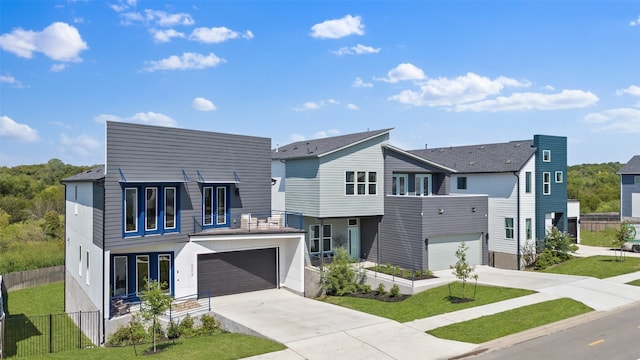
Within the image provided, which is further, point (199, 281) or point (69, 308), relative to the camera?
point (69, 308)

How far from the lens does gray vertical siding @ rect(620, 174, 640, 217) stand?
43234 millimetres

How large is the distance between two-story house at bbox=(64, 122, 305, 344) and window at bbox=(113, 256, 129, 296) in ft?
0.13

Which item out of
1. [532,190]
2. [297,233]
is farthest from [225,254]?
[532,190]

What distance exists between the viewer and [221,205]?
73.9 ft

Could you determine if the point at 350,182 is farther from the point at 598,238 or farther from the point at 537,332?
the point at 598,238

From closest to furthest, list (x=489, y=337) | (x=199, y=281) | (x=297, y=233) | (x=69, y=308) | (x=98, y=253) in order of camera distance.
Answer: (x=489, y=337)
(x=98, y=253)
(x=199, y=281)
(x=297, y=233)
(x=69, y=308)

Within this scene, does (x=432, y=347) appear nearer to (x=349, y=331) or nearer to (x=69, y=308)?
(x=349, y=331)

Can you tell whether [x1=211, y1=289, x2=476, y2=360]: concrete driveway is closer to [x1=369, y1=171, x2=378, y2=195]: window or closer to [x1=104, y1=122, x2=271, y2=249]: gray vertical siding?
[x1=104, y1=122, x2=271, y2=249]: gray vertical siding

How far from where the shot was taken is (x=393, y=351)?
13.5 m

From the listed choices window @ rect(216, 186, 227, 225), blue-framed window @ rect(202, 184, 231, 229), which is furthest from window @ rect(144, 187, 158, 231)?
window @ rect(216, 186, 227, 225)

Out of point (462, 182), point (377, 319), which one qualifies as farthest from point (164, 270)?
point (462, 182)

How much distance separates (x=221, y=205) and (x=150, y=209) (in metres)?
3.79

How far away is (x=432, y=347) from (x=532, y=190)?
760 inches

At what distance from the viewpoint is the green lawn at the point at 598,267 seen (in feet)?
79.5
